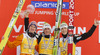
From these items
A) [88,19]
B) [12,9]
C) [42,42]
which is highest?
[12,9]

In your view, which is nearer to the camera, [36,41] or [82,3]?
[36,41]

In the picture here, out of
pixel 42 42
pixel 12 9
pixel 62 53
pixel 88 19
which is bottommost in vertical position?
pixel 62 53

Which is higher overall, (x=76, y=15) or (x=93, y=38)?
(x=76, y=15)

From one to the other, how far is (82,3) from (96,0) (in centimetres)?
27

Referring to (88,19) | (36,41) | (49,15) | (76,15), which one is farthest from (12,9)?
(88,19)

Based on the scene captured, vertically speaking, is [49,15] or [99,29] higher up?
[49,15]

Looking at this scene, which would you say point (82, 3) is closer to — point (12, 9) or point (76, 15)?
point (76, 15)

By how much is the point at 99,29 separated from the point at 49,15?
973 millimetres

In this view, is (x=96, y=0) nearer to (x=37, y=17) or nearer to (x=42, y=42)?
(x=37, y=17)

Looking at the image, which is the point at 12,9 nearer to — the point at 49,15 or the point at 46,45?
the point at 49,15

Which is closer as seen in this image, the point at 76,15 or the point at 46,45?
the point at 46,45

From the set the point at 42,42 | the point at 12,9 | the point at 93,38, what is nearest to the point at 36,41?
the point at 42,42

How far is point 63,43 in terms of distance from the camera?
2594mm

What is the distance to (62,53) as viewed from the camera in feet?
8.43
